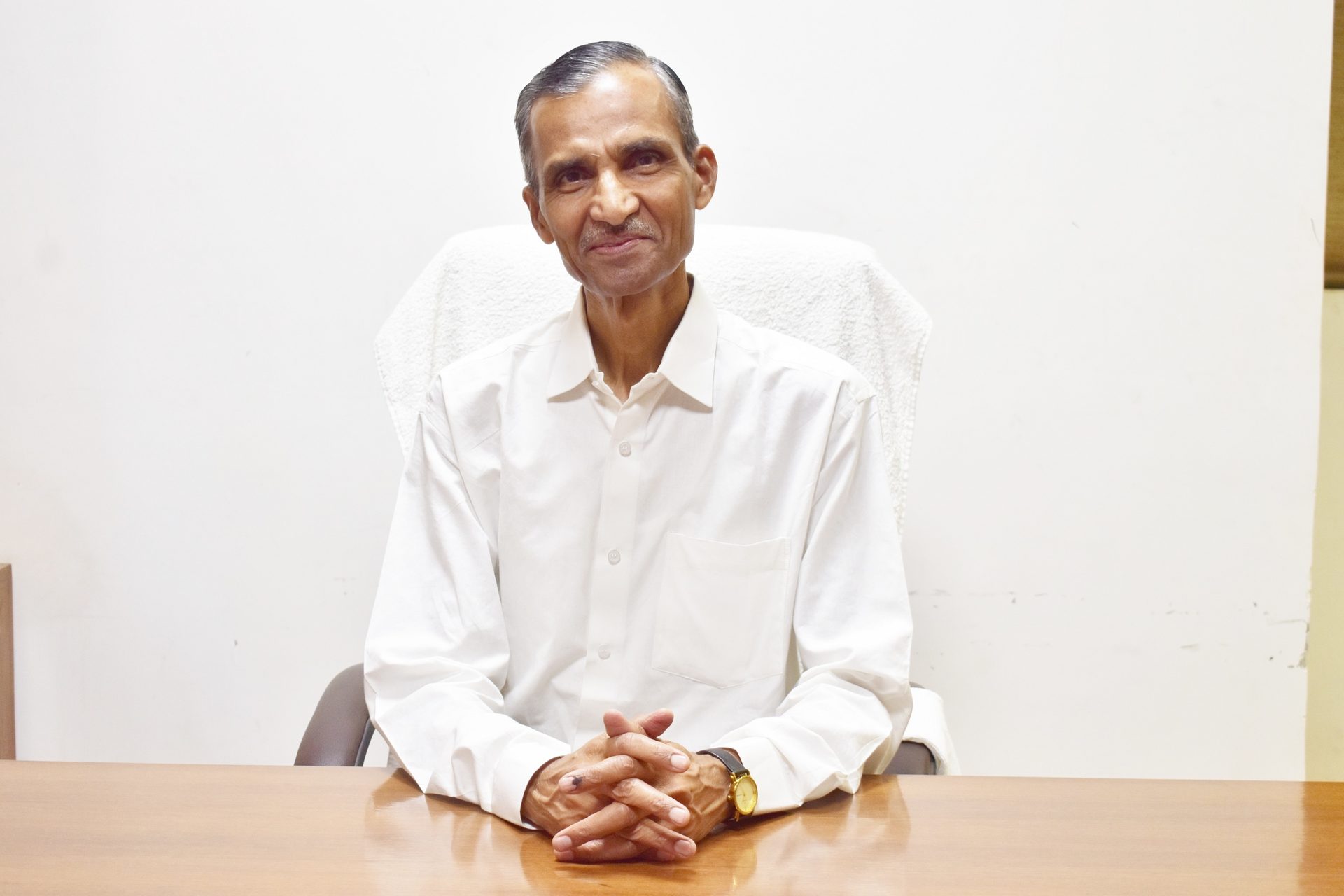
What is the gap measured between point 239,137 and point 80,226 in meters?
0.31

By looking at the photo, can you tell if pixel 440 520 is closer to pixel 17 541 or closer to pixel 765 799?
pixel 765 799

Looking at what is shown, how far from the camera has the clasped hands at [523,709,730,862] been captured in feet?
2.83

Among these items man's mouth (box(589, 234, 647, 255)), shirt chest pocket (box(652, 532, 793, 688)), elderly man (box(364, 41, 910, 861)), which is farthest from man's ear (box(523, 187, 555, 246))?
shirt chest pocket (box(652, 532, 793, 688))

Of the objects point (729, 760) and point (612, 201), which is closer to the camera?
point (729, 760)

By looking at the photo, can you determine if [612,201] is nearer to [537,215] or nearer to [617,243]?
[617,243]

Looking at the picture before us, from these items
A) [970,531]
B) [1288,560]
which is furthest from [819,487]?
[1288,560]

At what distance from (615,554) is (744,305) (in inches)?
18.4

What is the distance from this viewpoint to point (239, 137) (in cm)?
196

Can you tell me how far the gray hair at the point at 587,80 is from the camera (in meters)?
1.24

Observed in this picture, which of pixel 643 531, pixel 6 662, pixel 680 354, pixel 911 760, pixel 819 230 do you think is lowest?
pixel 6 662

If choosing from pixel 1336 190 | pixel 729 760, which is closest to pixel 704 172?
pixel 729 760

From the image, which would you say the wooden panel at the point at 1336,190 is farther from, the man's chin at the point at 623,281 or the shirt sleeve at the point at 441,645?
the shirt sleeve at the point at 441,645

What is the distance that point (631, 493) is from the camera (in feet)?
4.18

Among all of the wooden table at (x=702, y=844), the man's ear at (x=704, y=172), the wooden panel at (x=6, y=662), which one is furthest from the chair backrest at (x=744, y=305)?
the wooden panel at (x=6, y=662)
